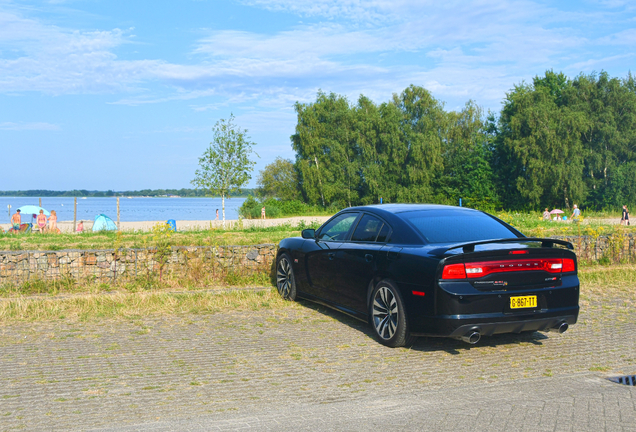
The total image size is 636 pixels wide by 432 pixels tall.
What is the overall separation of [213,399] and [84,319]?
388 cm

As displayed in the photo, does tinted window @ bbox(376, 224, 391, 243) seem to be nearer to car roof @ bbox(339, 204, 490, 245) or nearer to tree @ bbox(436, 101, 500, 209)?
car roof @ bbox(339, 204, 490, 245)

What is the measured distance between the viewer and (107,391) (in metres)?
4.56

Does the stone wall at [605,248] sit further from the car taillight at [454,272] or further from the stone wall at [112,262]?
the car taillight at [454,272]

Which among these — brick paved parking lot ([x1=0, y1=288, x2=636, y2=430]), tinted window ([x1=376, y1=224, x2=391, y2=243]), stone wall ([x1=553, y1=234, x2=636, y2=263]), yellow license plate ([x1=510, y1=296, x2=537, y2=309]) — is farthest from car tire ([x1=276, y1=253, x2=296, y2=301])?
stone wall ([x1=553, y1=234, x2=636, y2=263])

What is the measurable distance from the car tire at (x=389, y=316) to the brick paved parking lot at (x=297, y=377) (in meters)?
0.13

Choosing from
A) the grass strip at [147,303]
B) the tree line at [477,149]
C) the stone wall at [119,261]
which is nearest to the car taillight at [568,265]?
the grass strip at [147,303]

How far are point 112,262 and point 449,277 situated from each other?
6942 millimetres

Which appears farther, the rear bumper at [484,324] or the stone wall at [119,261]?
the stone wall at [119,261]

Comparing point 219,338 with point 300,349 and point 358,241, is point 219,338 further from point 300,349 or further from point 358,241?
point 358,241

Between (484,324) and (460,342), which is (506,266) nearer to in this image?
(484,324)

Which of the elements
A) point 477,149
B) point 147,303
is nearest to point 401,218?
point 147,303

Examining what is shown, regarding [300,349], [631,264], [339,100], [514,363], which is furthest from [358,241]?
[339,100]

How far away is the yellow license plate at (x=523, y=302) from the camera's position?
18.0 feet

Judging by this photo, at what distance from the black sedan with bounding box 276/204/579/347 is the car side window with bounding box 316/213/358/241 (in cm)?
29
